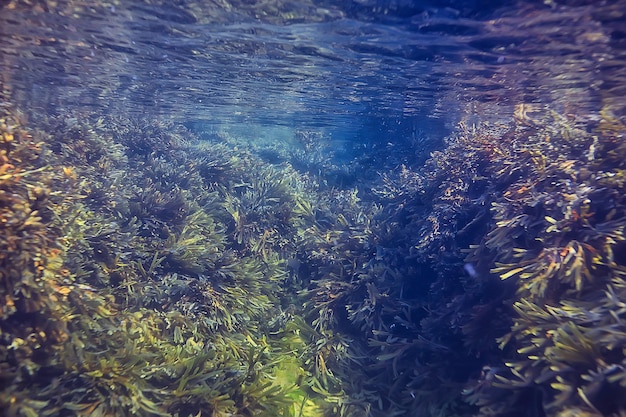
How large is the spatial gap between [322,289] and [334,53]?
6.60 m

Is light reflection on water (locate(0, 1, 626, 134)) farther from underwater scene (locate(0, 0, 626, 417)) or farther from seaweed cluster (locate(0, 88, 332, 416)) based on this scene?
seaweed cluster (locate(0, 88, 332, 416))

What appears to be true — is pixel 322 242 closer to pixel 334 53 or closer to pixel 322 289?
pixel 322 289

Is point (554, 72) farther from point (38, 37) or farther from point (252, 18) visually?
point (38, 37)

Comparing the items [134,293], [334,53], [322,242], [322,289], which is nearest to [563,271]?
[322,289]

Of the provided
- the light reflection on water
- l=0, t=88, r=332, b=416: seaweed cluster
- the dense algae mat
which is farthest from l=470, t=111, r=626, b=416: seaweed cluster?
l=0, t=88, r=332, b=416: seaweed cluster

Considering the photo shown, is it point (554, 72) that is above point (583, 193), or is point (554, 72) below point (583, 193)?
above

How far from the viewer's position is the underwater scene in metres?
4.44

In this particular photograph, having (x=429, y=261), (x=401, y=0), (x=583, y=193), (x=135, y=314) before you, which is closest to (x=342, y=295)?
(x=429, y=261)

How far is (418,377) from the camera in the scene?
5.94 meters

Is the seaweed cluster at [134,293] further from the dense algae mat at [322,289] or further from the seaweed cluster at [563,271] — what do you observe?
the seaweed cluster at [563,271]

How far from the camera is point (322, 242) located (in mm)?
8852

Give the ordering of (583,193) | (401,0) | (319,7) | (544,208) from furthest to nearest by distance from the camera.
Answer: (319,7) < (401,0) < (544,208) < (583,193)

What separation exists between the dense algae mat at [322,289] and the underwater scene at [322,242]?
1.4 inches

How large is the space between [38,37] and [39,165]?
6.52 metres
